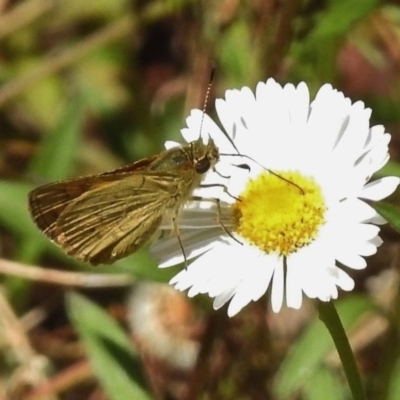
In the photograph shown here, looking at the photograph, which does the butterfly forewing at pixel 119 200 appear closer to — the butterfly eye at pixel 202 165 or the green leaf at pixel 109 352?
the butterfly eye at pixel 202 165

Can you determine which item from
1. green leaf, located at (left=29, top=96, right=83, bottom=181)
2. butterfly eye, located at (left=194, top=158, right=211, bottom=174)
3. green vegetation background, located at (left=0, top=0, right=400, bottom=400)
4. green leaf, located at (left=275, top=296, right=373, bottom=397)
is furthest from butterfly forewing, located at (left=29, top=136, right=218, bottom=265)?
green leaf, located at (left=29, top=96, right=83, bottom=181)

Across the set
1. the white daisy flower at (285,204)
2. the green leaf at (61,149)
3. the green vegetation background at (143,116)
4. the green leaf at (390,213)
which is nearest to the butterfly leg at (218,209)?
the white daisy flower at (285,204)

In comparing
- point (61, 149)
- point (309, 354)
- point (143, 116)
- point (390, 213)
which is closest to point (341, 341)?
point (390, 213)

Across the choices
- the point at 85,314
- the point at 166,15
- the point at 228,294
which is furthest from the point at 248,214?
the point at 166,15

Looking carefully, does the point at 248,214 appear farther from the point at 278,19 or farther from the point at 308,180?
the point at 278,19

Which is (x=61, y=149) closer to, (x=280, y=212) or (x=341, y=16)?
(x=341, y=16)

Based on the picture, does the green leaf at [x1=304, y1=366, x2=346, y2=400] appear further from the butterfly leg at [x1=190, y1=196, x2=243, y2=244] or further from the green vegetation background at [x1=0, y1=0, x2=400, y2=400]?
the butterfly leg at [x1=190, y1=196, x2=243, y2=244]
